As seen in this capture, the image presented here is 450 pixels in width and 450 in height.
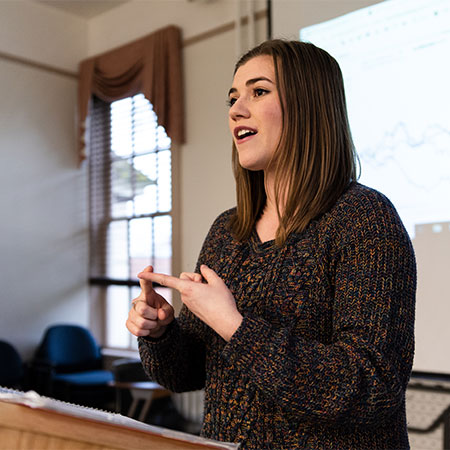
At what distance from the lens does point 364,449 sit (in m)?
1.06

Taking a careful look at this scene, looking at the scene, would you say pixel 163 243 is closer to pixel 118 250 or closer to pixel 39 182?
pixel 118 250

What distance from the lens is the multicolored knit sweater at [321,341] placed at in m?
0.98

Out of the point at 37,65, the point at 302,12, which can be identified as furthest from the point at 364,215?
the point at 37,65

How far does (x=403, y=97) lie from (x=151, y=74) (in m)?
2.15

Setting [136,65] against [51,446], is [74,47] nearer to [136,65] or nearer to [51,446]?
[136,65]

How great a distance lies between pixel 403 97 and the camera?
9.03 feet

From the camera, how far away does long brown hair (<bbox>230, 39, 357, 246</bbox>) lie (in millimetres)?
1243

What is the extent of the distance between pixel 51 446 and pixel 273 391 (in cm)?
42

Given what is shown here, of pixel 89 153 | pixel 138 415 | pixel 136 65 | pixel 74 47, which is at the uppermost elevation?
pixel 74 47

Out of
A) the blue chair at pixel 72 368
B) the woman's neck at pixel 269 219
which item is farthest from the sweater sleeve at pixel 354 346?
the blue chair at pixel 72 368

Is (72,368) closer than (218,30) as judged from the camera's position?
No

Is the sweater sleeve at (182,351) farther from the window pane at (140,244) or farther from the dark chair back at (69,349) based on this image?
the dark chair back at (69,349)

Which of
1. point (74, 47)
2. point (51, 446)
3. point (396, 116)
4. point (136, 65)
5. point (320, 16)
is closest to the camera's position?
point (51, 446)

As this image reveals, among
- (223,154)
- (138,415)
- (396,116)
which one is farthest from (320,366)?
(138,415)
